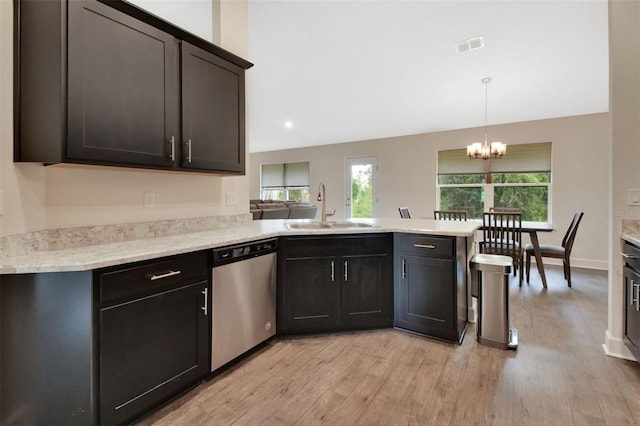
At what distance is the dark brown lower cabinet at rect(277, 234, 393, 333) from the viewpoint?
248cm

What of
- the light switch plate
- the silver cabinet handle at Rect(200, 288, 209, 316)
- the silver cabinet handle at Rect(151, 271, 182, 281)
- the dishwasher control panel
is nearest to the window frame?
the light switch plate

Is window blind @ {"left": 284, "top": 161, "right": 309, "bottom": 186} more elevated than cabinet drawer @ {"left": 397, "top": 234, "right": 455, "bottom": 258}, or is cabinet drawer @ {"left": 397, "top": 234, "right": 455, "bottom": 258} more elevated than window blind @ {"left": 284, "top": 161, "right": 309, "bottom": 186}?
window blind @ {"left": 284, "top": 161, "right": 309, "bottom": 186}

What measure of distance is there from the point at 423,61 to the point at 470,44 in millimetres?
623

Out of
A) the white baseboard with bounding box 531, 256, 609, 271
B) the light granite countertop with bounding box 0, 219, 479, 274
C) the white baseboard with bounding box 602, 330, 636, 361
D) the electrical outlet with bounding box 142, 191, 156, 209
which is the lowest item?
the white baseboard with bounding box 602, 330, 636, 361

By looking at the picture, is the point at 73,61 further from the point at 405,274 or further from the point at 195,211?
the point at 405,274

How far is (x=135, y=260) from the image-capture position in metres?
1.50

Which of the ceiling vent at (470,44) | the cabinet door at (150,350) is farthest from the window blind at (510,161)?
the cabinet door at (150,350)

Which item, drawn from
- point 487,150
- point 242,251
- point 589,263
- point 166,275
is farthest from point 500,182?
point 166,275

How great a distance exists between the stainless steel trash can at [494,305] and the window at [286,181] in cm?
590

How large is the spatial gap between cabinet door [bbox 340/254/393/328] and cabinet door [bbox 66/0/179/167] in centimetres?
161

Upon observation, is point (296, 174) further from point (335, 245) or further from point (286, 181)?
point (335, 245)

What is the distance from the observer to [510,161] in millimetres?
5488

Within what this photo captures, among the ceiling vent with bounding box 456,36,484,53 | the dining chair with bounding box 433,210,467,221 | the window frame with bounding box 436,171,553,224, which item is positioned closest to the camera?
the ceiling vent with bounding box 456,36,484,53

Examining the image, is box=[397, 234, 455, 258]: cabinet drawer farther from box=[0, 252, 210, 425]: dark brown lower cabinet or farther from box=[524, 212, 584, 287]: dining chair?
box=[524, 212, 584, 287]: dining chair
